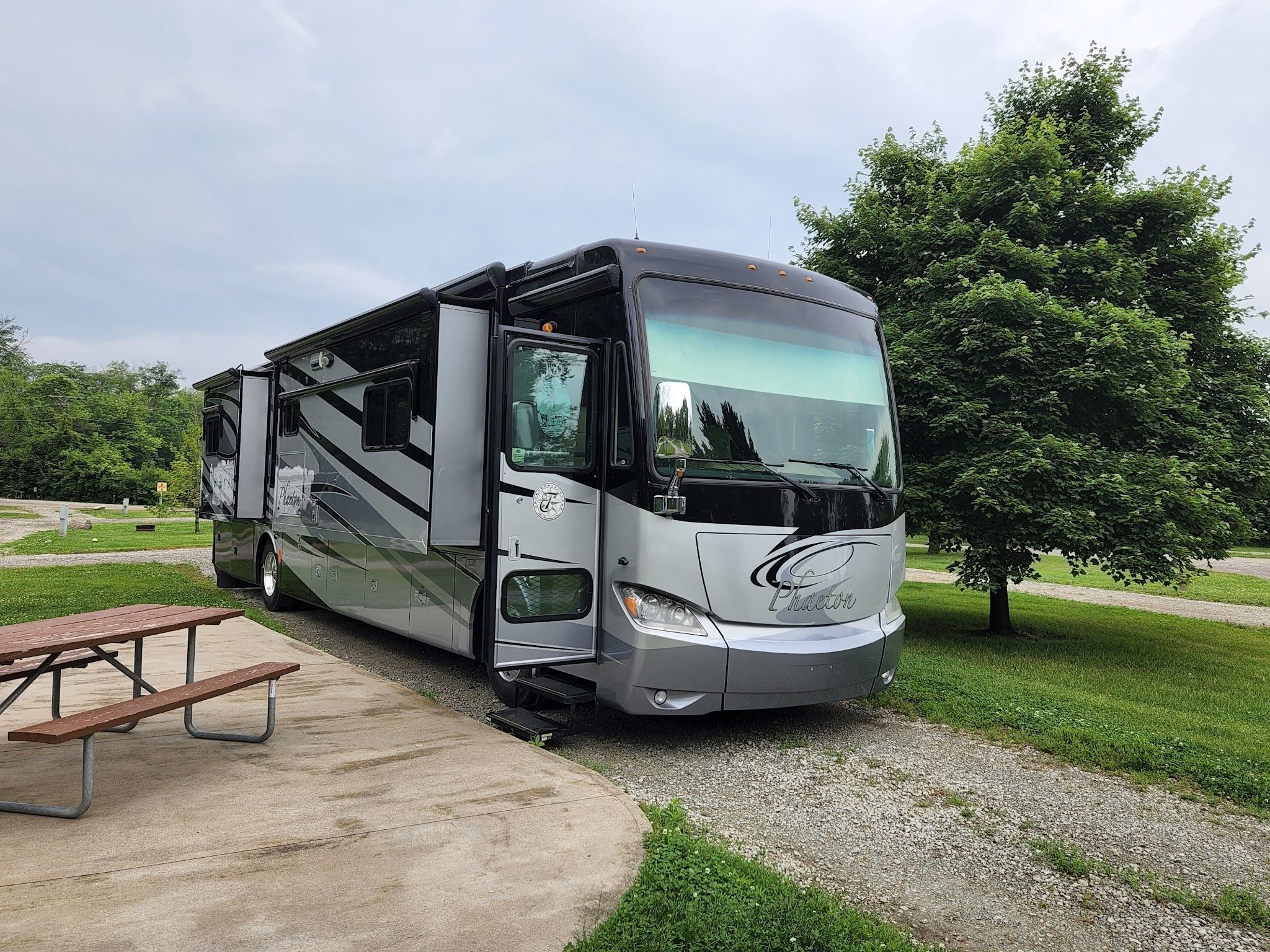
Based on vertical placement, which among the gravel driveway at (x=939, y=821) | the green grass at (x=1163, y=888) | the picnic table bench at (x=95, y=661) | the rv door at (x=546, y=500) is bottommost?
the gravel driveway at (x=939, y=821)

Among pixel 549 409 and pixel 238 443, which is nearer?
pixel 549 409

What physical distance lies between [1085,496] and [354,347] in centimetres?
701

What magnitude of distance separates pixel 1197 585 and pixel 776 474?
19069 millimetres

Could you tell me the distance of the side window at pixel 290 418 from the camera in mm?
9102

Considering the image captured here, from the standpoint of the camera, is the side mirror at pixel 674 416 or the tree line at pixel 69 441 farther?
the tree line at pixel 69 441

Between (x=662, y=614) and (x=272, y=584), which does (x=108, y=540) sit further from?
(x=662, y=614)

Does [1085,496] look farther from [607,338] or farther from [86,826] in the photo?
[86,826]

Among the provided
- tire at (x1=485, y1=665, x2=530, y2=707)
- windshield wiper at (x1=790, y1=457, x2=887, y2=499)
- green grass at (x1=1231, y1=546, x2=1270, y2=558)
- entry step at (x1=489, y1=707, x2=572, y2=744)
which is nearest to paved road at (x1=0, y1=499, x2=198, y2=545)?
tire at (x1=485, y1=665, x2=530, y2=707)

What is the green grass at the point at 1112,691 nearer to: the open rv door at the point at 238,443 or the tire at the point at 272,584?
the tire at the point at 272,584

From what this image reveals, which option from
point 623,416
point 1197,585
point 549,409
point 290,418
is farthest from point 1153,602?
point 549,409

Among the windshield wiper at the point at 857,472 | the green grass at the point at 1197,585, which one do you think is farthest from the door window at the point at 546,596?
the green grass at the point at 1197,585

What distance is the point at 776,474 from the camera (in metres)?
5.46

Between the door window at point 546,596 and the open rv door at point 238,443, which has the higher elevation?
the open rv door at point 238,443

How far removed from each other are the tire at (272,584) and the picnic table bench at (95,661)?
15.2ft
